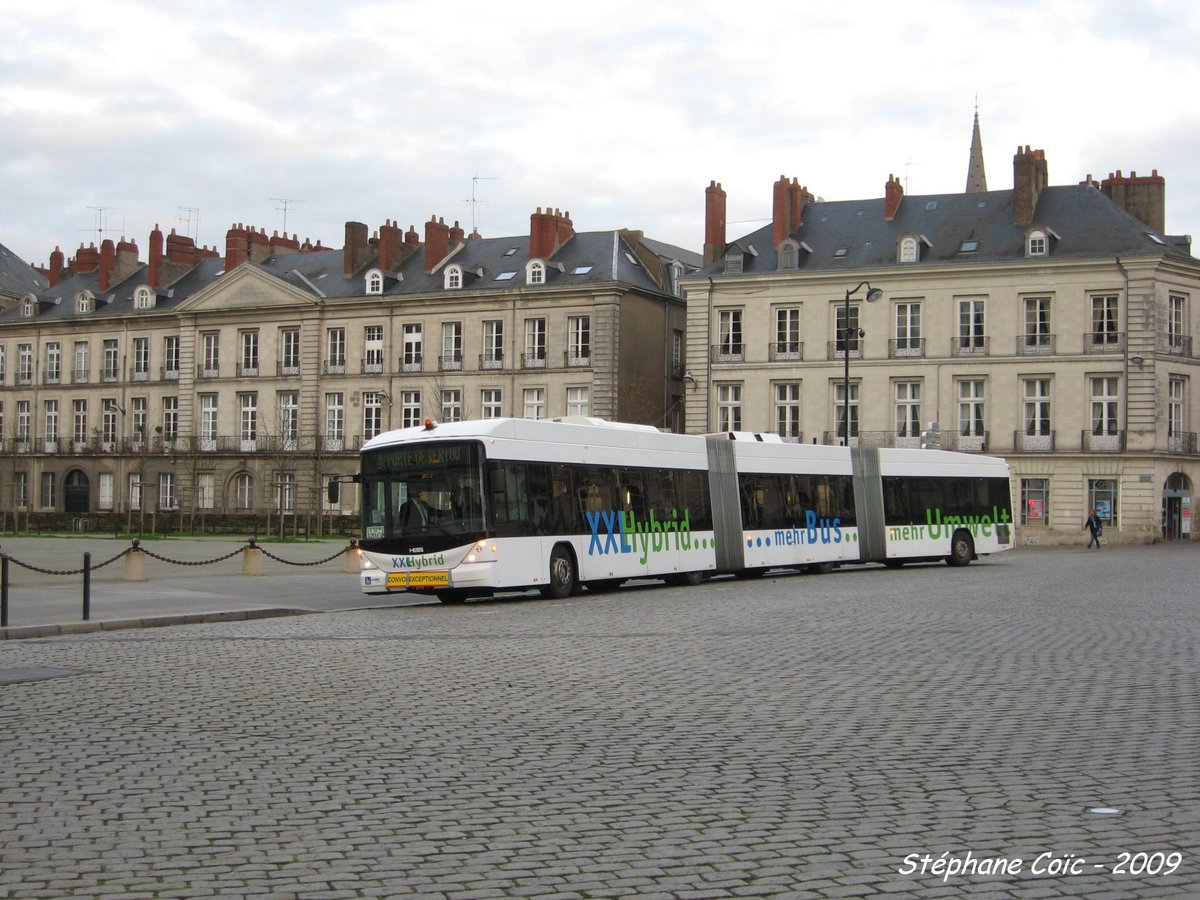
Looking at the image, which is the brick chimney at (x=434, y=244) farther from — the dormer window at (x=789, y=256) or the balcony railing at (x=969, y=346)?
the balcony railing at (x=969, y=346)

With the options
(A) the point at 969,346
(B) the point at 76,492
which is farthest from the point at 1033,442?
(B) the point at 76,492

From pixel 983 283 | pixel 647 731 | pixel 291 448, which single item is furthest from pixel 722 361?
pixel 647 731

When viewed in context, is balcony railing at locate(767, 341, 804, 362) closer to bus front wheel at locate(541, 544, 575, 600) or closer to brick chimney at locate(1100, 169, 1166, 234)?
brick chimney at locate(1100, 169, 1166, 234)

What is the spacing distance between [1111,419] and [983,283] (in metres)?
7.26

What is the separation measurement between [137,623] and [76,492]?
61.7 meters

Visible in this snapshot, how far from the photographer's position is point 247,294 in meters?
72.0

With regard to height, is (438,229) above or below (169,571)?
above

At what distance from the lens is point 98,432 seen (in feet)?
250

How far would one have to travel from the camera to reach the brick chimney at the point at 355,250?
231 feet

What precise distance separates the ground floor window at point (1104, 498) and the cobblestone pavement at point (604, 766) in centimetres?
4082

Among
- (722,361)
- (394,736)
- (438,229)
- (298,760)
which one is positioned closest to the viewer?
(298,760)

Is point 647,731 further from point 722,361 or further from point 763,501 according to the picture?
point 722,361

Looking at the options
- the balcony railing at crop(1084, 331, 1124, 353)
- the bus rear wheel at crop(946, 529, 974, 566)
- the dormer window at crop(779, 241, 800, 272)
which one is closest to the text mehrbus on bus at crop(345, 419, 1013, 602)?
the bus rear wheel at crop(946, 529, 974, 566)

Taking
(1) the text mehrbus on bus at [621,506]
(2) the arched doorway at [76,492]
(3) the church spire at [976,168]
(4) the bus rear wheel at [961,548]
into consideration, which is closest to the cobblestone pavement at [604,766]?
(1) the text mehrbus on bus at [621,506]
